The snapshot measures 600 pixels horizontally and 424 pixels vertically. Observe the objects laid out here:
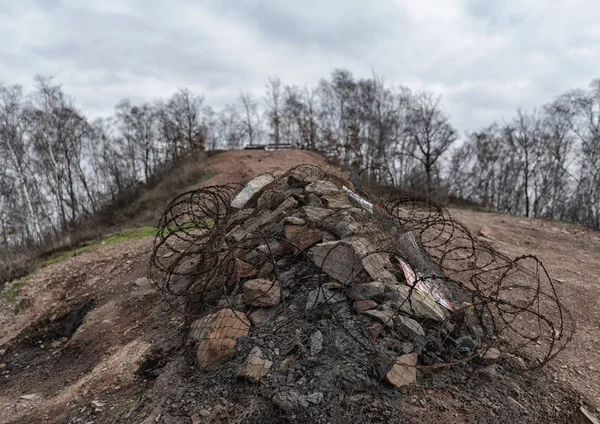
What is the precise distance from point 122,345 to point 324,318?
9.70 feet

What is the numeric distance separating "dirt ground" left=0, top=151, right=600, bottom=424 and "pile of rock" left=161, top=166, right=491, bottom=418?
38 centimetres

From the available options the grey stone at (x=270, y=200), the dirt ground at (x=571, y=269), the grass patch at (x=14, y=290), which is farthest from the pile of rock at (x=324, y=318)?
the grass patch at (x=14, y=290)

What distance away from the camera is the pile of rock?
2963 mm

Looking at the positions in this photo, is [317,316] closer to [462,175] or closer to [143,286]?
[143,286]

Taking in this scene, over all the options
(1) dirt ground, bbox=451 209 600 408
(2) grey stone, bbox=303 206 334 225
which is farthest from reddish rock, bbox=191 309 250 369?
(1) dirt ground, bbox=451 209 600 408

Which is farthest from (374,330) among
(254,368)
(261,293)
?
(261,293)

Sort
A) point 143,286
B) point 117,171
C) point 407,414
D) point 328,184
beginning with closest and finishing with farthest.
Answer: point 407,414, point 328,184, point 143,286, point 117,171

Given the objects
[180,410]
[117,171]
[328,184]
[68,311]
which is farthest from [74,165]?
[180,410]

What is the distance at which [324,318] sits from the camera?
3.42 m

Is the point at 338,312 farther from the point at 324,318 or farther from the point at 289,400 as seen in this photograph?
the point at 289,400

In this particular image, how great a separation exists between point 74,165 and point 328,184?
1020 inches

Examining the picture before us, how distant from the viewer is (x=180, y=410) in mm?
2902

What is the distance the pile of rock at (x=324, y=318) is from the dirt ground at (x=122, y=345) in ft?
1.26

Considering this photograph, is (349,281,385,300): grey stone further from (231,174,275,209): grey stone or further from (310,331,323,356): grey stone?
(231,174,275,209): grey stone
